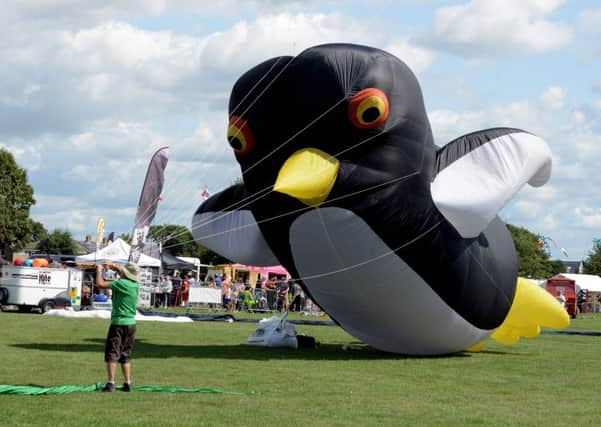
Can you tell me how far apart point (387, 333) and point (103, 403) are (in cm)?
711

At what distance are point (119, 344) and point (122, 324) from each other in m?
0.24

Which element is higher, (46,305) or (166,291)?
(166,291)

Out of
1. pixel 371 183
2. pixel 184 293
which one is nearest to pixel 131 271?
pixel 371 183

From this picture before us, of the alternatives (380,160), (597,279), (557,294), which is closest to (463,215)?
(380,160)

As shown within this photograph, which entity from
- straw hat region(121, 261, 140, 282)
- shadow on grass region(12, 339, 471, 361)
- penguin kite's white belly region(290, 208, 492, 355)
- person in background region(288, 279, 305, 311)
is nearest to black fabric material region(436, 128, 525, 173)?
penguin kite's white belly region(290, 208, 492, 355)

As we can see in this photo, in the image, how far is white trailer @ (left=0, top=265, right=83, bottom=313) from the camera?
3045 centimetres

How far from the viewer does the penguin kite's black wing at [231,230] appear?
1677cm

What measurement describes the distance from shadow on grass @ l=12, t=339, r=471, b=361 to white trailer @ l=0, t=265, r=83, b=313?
12870mm

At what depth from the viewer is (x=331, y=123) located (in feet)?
45.5

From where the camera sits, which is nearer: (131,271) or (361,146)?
(131,271)

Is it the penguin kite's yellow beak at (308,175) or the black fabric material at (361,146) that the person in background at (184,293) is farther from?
the penguin kite's yellow beak at (308,175)

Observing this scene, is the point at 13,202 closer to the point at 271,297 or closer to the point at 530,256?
the point at 271,297

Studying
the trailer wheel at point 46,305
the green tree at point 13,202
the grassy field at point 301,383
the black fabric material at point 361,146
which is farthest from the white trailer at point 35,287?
the green tree at point 13,202

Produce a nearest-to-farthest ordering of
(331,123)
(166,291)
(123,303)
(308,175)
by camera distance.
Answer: (123,303)
(308,175)
(331,123)
(166,291)
